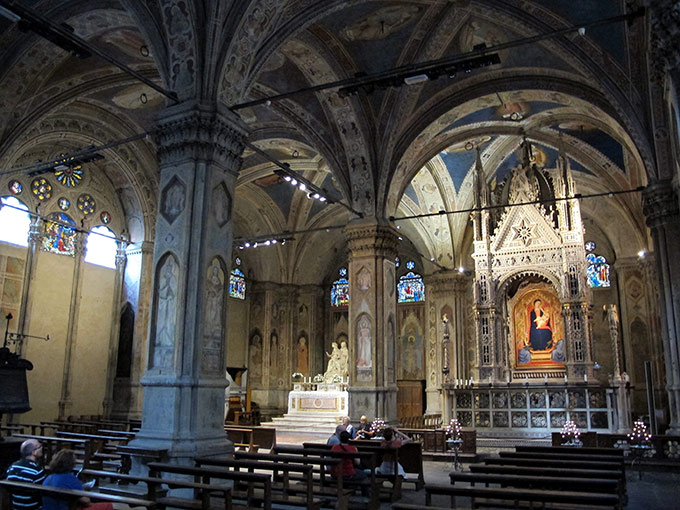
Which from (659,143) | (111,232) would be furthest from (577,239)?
(111,232)

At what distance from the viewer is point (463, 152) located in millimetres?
22875

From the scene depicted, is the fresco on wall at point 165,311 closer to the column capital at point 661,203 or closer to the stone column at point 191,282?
the stone column at point 191,282

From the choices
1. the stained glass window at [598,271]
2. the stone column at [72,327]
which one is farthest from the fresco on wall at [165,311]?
the stained glass window at [598,271]

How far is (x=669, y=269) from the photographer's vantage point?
14258 millimetres

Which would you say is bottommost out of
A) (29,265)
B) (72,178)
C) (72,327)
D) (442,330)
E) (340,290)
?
(72,327)

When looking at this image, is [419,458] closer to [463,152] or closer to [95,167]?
[463,152]

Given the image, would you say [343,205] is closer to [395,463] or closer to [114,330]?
[395,463]

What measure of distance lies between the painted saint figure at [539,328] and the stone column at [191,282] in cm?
1602

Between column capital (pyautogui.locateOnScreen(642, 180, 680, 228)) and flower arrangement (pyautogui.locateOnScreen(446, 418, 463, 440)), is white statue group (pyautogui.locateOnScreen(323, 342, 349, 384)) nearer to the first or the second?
flower arrangement (pyautogui.locateOnScreen(446, 418, 463, 440))

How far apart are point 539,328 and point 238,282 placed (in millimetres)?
13648

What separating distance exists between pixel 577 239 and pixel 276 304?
547 inches

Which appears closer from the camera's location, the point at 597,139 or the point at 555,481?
the point at 555,481

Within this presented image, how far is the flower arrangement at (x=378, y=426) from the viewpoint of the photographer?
49.6 ft

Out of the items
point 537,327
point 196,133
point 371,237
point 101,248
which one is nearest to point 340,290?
point 537,327
